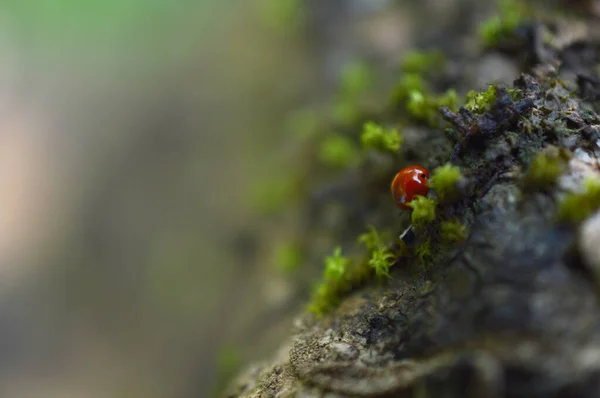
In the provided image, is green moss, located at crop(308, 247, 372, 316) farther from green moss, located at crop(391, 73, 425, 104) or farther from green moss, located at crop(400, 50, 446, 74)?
green moss, located at crop(400, 50, 446, 74)

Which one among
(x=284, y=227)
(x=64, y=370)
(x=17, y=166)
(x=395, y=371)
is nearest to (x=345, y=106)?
(x=284, y=227)

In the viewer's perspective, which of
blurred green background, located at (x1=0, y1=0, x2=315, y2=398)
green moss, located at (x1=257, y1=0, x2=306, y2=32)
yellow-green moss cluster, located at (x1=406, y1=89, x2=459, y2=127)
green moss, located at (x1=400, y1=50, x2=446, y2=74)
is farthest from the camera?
green moss, located at (x1=257, y1=0, x2=306, y2=32)

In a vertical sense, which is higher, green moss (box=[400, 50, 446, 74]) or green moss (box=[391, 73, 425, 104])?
green moss (box=[400, 50, 446, 74])

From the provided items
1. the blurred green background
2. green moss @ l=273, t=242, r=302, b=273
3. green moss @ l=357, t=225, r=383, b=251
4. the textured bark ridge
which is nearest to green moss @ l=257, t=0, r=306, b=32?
the blurred green background

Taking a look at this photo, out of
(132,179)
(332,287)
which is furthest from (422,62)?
(132,179)

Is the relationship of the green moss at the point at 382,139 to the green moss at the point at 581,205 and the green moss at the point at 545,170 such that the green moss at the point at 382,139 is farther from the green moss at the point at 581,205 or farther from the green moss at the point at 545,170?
the green moss at the point at 581,205

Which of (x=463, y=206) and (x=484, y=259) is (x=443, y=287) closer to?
(x=484, y=259)
